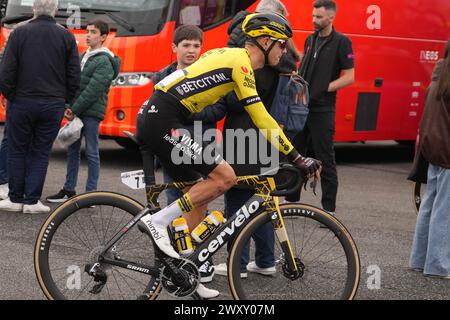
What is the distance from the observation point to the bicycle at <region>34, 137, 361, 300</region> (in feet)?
17.8

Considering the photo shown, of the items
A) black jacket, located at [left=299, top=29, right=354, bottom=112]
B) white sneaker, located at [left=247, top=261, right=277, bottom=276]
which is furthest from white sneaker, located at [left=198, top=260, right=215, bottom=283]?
black jacket, located at [left=299, top=29, right=354, bottom=112]

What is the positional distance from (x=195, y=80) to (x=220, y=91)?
15cm

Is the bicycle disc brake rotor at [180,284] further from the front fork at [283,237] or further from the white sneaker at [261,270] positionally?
the white sneaker at [261,270]

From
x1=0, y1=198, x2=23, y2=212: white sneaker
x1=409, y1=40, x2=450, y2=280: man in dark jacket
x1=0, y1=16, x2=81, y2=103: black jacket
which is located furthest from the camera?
x1=0, y1=198, x2=23, y2=212: white sneaker

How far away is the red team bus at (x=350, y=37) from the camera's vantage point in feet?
39.4

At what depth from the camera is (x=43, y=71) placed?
8.59m

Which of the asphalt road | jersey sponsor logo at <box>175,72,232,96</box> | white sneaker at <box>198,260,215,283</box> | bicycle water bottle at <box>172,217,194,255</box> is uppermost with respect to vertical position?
jersey sponsor logo at <box>175,72,232,96</box>

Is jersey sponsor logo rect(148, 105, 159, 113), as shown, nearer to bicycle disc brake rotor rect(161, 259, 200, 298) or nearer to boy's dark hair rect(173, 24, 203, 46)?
bicycle disc brake rotor rect(161, 259, 200, 298)

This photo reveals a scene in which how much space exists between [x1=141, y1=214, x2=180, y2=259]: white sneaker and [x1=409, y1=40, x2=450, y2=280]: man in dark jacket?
2319 mm

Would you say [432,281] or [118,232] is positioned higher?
[118,232]

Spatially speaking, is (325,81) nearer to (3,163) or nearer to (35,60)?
(35,60)
